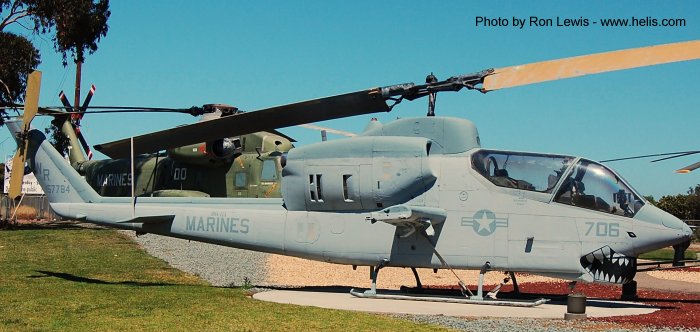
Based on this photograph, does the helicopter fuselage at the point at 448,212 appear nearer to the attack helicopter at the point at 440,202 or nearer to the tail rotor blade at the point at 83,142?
the attack helicopter at the point at 440,202

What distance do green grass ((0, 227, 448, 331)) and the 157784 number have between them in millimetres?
1690

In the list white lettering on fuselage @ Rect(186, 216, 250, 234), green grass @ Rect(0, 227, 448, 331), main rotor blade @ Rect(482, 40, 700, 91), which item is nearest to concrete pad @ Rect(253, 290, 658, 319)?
green grass @ Rect(0, 227, 448, 331)

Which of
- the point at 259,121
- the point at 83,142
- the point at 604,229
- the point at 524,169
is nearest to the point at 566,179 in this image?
the point at 524,169

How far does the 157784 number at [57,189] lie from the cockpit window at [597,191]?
9.93m

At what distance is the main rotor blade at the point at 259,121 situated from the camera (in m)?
12.0

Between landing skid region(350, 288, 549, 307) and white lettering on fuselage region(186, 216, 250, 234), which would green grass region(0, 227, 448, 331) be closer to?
white lettering on fuselage region(186, 216, 250, 234)

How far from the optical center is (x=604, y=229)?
1139cm

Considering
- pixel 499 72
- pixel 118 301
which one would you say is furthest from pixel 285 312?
pixel 499 72

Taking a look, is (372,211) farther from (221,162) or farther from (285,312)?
(221,162)

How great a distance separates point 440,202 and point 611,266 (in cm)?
280

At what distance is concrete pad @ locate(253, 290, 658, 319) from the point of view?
10984 mm

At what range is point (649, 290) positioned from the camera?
15.9m

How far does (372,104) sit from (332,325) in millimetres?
4049

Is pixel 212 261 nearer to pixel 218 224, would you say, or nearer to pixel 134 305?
pixel 218 224
